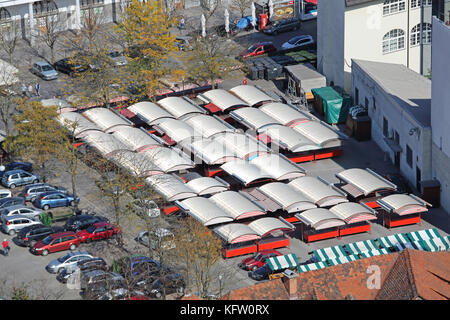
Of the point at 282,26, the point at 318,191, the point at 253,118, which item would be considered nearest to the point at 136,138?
the point at 253,118

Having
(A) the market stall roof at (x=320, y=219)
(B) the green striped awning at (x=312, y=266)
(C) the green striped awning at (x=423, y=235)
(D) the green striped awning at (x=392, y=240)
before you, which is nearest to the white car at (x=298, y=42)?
(A) the market stall roof at (x=320, y=219)


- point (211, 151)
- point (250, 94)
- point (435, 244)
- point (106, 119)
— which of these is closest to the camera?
point (435, 244)

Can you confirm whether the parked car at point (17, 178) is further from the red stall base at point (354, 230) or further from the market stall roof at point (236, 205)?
the red stall base at point (354, 230)

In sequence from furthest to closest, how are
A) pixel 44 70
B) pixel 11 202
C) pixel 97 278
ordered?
pixel 44 70, pixel 11 202, pixel 97 278

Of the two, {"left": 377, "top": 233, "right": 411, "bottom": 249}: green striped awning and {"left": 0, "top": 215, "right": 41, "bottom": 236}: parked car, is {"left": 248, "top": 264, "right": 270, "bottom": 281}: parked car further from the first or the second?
{"left": 0, "top": 215, "right": 41, "bottom": 236}: parked car

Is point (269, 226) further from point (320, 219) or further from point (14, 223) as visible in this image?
point (14, 223)
